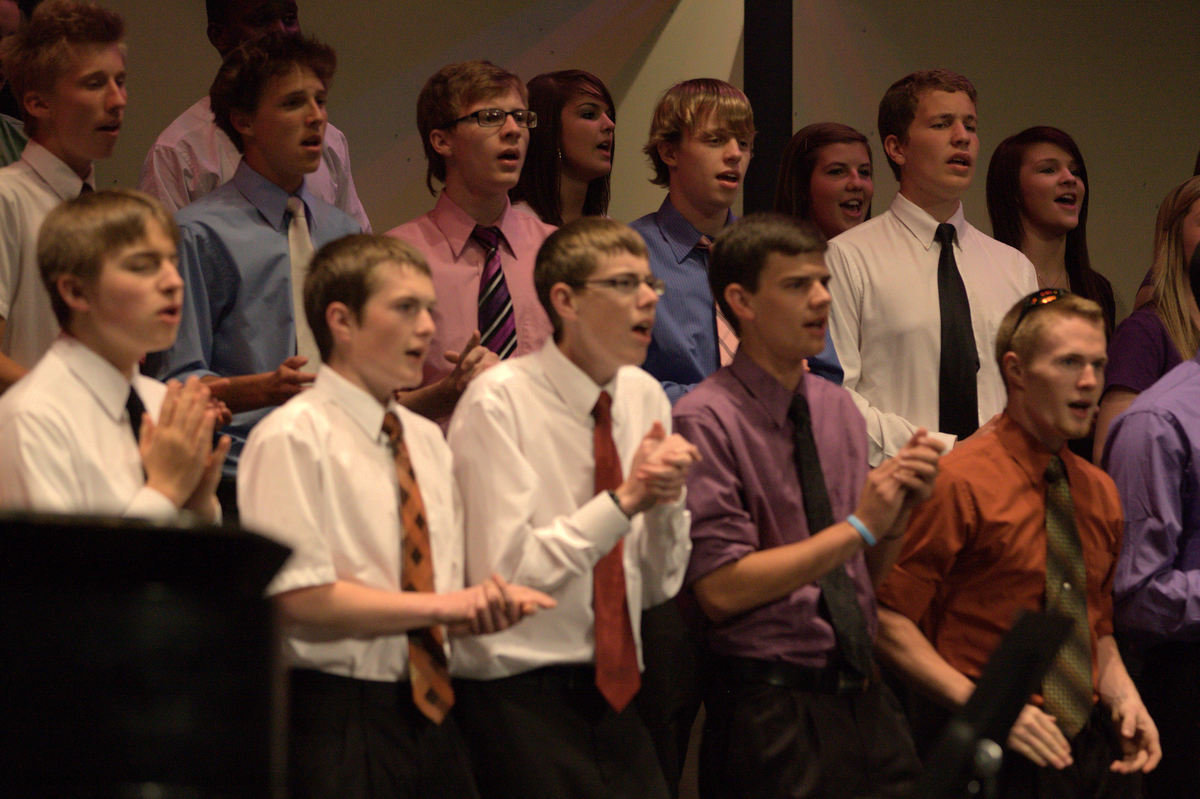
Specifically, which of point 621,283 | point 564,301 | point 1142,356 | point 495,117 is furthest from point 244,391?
point 1142,356

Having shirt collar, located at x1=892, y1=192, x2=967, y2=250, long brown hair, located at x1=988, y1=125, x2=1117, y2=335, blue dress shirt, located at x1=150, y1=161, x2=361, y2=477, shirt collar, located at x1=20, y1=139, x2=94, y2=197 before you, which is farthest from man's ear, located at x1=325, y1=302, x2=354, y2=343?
long brown hair, located at x1=988, y1=125, x2=1117, y2=335

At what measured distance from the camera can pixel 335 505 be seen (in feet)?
7.83

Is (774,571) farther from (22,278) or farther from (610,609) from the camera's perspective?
(22,278)

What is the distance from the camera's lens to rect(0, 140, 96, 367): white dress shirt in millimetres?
3010

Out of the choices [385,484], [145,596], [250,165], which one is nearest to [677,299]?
[250,165]

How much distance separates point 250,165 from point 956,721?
7.55 feet

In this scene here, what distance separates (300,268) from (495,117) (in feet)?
2.25

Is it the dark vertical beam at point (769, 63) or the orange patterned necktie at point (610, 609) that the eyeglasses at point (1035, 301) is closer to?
the orange patterned necktie at point (610, 609)

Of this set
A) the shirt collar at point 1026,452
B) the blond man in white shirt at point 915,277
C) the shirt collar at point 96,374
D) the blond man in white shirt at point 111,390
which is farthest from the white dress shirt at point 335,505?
the blond man in white shirt at point 915,277

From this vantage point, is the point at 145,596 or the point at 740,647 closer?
the point at 145,596

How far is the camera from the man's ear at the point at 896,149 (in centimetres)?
421

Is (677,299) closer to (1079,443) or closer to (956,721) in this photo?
(1079,443)

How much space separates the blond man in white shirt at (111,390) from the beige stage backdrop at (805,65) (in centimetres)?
224

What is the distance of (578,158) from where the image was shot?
4086mm
